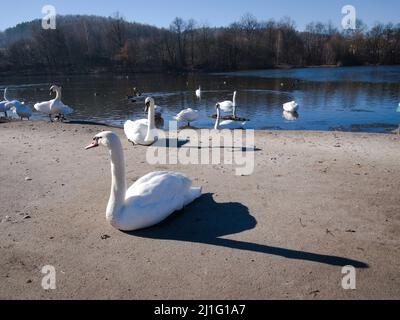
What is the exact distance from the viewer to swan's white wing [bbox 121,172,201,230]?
461cm

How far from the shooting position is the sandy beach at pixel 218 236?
3.67 m

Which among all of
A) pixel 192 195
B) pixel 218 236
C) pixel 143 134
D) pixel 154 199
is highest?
pixel 143 134

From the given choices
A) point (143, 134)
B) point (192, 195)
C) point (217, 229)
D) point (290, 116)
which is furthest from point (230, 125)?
point (217, 229)

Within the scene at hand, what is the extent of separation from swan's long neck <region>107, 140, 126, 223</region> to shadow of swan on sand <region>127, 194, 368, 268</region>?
35cm

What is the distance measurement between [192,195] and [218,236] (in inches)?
42.7

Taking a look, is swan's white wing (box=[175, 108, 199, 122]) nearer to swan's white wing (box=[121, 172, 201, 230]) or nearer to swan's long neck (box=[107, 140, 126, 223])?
swan's white wing (box=[121, 172, 201, 230])

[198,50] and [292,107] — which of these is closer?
[292,107]

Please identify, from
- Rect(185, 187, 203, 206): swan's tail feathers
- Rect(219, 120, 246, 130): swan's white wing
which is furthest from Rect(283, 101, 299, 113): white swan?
Rect(185, 187, 203, 206): swan's tail feathers

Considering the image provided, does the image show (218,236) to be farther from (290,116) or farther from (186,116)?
(290,116)

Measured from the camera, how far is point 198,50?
8450 centimetres

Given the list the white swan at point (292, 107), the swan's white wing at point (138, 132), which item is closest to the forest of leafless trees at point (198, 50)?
the white swan at point (292, 107)

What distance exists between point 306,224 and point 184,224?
1.56 m

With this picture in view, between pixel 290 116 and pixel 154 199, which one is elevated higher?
pixel 290 116

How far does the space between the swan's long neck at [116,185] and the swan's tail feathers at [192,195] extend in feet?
3.46
